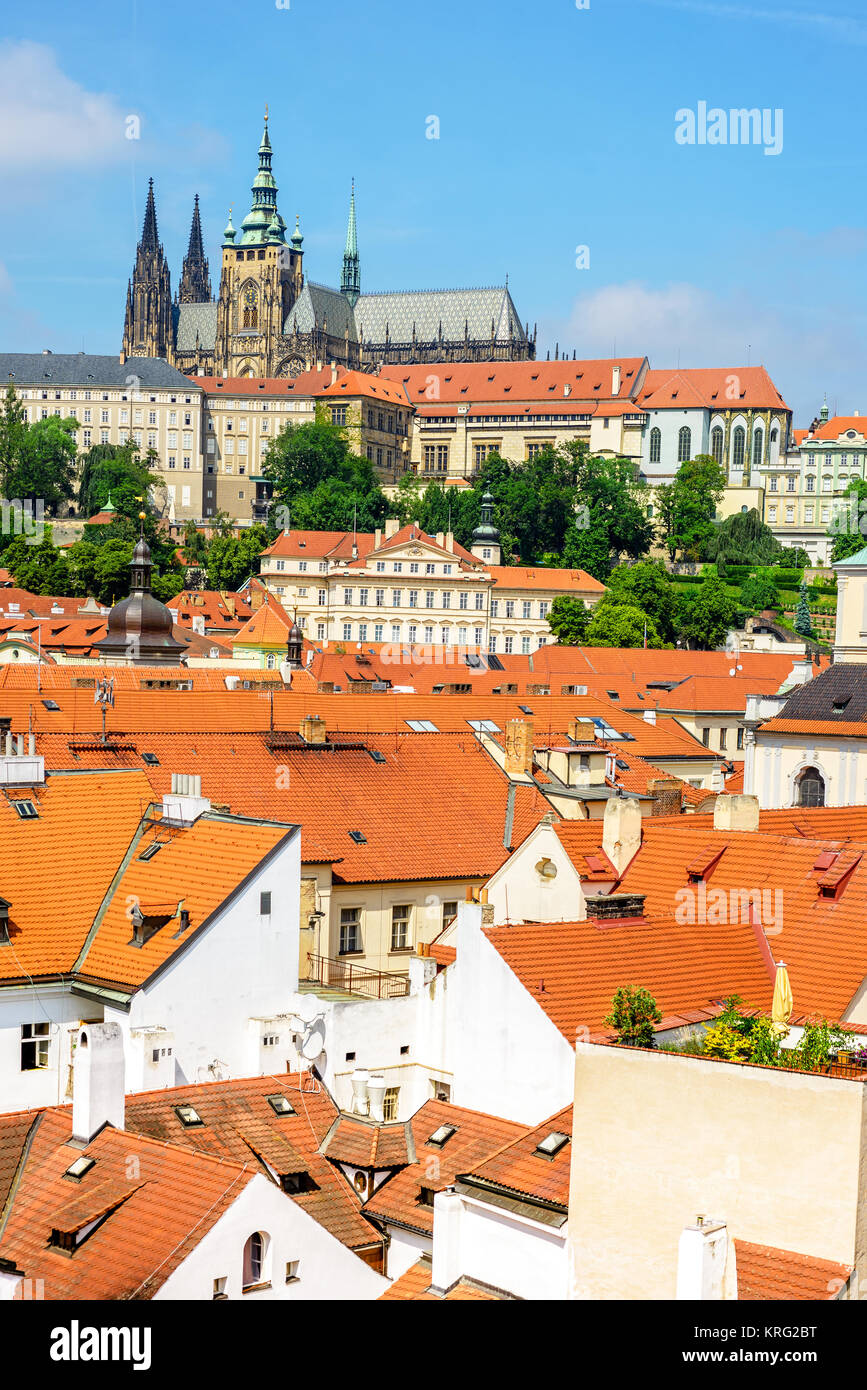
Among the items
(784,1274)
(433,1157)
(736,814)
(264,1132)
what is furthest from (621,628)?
(784,1274)

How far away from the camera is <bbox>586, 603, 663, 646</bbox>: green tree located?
4392 inches

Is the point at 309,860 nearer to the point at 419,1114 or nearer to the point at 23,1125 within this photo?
the point at 419,1114

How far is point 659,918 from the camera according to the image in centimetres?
2291

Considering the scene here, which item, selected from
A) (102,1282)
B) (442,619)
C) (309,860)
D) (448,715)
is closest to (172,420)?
(442,619)

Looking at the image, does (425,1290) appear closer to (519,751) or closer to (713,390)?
(519,751)

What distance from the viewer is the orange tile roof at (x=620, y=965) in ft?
63.2

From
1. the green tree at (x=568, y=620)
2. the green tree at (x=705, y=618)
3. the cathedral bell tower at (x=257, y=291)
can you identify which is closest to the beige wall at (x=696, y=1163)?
the green tree at (x=568, y=620)

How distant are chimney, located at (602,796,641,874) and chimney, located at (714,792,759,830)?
159 cm

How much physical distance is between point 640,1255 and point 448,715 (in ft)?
99.4

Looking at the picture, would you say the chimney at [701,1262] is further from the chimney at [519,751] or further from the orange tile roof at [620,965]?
the chimney at [519,751]

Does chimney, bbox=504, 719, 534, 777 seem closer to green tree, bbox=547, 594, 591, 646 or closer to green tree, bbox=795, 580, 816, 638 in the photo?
green tree, bbox=547, 594, 591, 646

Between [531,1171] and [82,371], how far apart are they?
167764 mm

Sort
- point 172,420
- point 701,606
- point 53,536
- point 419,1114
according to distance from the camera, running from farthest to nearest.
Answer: point 172,420 → point 53,536 → point 701,606 → point 419,1114
